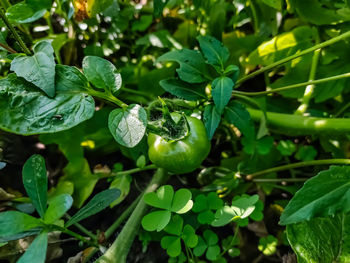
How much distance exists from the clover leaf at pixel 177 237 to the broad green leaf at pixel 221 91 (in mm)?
367

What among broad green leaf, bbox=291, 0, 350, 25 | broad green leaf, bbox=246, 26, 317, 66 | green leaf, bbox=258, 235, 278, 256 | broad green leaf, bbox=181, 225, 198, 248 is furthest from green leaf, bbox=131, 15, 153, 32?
green leaf, bbox=258, 235, 278, 256

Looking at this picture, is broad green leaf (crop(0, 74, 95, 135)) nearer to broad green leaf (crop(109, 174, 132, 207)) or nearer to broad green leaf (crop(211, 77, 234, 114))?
broad green leaf (crop(211, 77, 234, 114))

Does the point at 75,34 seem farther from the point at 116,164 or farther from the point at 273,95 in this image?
the point at 273,95

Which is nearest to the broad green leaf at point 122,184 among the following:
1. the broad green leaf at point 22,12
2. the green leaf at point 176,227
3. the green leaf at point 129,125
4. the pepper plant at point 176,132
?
the pepper plant at point 176,132

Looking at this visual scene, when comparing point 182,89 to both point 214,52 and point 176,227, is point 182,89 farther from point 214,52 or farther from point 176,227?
point 176,227

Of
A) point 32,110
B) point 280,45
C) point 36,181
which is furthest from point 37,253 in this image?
point 280,45

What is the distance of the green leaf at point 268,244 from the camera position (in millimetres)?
1155

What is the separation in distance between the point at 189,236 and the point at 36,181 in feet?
1.46

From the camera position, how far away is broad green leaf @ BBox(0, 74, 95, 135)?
2.33 feet

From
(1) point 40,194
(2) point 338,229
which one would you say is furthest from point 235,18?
(1) point 40,194

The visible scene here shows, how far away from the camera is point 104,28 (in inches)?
54.2

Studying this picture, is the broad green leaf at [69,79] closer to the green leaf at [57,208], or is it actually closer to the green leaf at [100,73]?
the green leaf at [100,73]

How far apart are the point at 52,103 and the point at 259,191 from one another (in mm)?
847

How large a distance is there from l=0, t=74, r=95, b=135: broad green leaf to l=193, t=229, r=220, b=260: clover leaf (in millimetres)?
545
